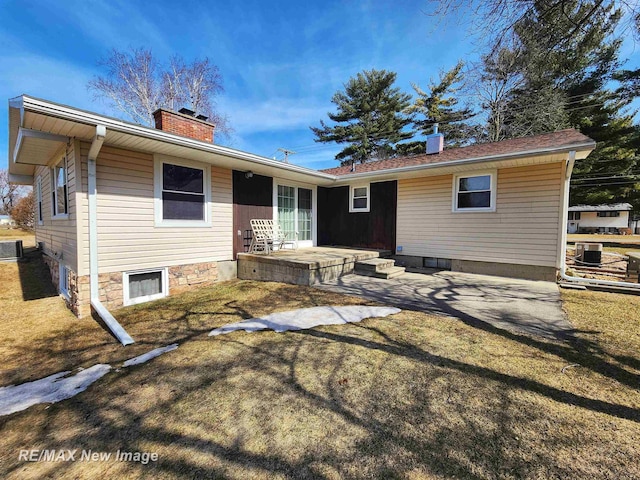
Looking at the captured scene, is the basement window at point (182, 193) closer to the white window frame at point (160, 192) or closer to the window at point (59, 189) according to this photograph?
the white window frame at point (160, 192)

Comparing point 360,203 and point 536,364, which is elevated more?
point 360,203

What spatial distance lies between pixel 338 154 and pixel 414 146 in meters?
5.51

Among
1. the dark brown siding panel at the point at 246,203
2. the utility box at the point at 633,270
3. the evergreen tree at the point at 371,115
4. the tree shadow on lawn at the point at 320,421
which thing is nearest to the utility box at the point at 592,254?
the utility box at the point at 633,270

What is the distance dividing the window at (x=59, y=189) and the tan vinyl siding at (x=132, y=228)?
1175mm

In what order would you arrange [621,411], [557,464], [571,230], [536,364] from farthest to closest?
[571,230]
[536,364]
[621,411]
[557,464]

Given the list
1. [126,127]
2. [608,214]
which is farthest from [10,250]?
[608,214]

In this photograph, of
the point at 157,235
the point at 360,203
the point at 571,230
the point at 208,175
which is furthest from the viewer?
the point at 571,230

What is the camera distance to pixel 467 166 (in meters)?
6.46

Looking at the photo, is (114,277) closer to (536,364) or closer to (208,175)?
(208,175)

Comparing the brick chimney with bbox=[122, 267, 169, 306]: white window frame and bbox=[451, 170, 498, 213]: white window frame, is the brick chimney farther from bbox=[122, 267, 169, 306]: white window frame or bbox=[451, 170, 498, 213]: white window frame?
bbox=[451, 170, 498, 213]: white window frame

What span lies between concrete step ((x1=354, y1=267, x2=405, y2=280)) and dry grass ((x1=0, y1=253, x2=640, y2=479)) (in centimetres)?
282

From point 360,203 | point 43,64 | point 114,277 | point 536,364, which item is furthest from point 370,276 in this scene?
point 43,64

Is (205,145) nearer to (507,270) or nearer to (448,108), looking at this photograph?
(507,270)

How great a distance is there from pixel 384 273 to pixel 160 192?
16.3 feet
